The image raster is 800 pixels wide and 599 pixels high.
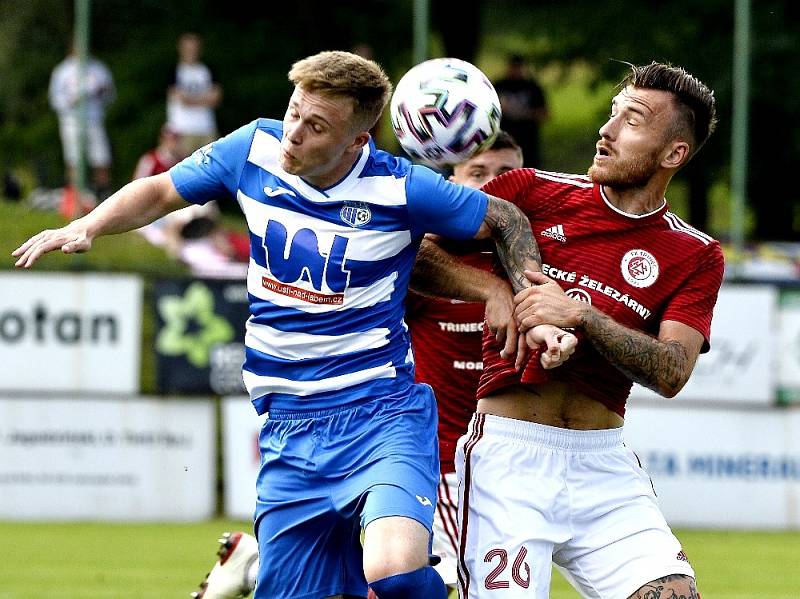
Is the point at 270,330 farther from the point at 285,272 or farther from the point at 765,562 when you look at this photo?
the point at 765,562

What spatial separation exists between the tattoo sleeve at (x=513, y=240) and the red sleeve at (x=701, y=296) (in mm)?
492

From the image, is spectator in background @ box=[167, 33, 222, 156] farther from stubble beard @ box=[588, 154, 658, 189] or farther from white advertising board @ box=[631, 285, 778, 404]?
stubble beard @ box=[588, 154, 658, 189]

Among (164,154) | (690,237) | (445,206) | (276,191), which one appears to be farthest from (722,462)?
(276,191)

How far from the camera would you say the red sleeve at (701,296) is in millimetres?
5191

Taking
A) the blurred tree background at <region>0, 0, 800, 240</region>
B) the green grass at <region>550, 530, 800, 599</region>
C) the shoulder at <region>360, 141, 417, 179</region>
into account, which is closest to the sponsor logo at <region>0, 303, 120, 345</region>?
the blurred tree background at <region>0, 0, 800, 240</region>

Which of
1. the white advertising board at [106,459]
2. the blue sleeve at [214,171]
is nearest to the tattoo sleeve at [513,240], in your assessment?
the blue sleeve at [214,171]

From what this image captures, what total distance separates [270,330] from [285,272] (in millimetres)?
215

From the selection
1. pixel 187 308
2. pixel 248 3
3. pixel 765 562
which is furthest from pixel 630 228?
pixel 248 3

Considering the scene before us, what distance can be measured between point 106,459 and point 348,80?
8046 mm

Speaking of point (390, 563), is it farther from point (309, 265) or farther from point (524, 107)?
point (524, 107)

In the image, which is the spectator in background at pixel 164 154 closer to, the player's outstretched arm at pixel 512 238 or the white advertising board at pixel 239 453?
the white advertising board at pixel 239 453

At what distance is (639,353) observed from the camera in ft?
16.3

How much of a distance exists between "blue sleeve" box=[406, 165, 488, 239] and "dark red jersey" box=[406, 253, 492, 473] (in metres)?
1.31

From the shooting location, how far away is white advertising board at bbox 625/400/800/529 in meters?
12.7
